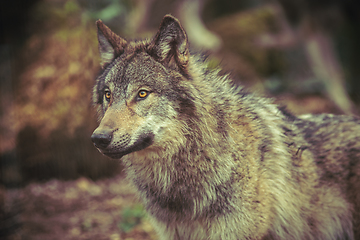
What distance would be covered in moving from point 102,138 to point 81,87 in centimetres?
408

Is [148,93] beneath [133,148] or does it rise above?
above

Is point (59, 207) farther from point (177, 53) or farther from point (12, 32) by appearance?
point (177, 53)

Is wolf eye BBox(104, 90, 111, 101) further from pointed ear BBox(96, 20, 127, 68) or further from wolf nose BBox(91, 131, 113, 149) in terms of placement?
wolf nose BBox(91, 131, 113, 149)

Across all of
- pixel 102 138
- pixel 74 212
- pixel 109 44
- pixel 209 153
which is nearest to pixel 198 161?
pixel 209 153

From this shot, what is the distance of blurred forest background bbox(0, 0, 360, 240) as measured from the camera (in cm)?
463

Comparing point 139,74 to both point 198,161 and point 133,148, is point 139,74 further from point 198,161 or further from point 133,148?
point 198,161

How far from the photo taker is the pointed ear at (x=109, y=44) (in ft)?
8.99

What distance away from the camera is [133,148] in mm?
2363

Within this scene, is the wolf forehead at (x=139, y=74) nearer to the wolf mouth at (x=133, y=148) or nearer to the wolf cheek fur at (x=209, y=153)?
the wolf cheek fur at (x=209, y=153)

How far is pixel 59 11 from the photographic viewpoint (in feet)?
19.7

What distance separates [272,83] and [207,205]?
6.50 meters

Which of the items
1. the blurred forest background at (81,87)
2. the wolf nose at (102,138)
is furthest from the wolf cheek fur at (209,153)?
the blurred forest background at (81,87)

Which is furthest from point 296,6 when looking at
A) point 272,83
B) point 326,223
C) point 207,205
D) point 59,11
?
point 207,205

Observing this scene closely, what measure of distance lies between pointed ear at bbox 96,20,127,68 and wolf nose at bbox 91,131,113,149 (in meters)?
0.91
